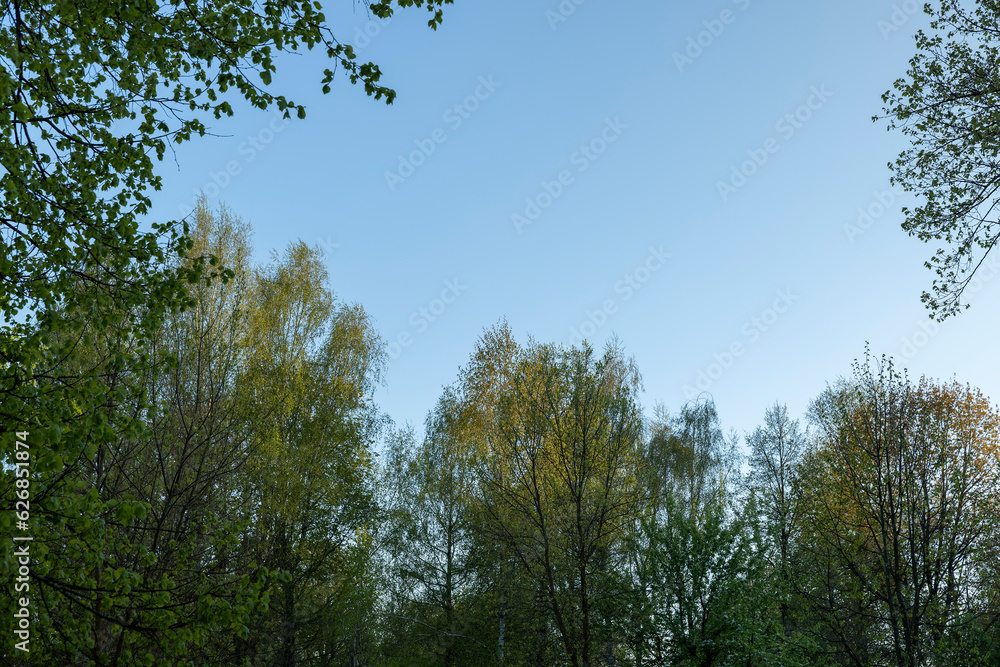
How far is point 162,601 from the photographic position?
5148 millimetres

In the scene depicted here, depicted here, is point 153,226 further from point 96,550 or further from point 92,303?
point 96,550

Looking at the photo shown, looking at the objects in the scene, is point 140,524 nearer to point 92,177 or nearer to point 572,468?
point 92,177

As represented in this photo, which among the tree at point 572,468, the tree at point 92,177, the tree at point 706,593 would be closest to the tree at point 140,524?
the tree at point 92,177

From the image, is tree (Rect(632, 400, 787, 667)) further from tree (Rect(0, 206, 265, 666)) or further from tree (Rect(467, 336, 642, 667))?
tree (Rect(0, 206, 265, 666))

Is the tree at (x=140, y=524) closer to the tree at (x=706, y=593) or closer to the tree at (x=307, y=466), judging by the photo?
the tree at (x=307, y=466)

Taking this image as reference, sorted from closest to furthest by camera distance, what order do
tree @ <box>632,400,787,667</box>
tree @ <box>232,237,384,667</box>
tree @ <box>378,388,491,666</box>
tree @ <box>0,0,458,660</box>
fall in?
1. tree @ <box>0,0,458,660</box>
2. tree @ <box>632,400,787,667</box>
3. tree @ <box>232,237,384,667</box>
4. tree @ <box>378,388,491,666</box>

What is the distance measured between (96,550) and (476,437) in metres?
15.5

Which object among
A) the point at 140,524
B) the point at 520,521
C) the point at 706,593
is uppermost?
the point at 520,521

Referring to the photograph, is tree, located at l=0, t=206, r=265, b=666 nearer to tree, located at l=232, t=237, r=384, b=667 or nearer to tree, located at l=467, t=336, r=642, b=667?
tree, located at l=232, t=237, r=384, b=667

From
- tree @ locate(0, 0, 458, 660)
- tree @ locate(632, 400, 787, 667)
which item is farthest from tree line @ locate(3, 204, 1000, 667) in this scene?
tree @ locate(0, 0, 458, 660)

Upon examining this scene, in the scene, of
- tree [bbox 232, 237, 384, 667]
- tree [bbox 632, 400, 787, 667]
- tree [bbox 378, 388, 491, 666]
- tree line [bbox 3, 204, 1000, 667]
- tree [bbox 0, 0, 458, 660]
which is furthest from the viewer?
tree [bbox 378, 388, 491, 666]

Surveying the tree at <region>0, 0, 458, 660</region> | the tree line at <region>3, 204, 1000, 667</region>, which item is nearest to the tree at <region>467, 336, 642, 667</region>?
the tree line at <region>3, 204, 1000, 667</region>

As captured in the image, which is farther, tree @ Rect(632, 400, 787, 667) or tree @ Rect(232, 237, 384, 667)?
tree @ Rect(232, 237, 384, 667)

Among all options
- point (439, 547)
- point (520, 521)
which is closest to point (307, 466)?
point (520, 521)
